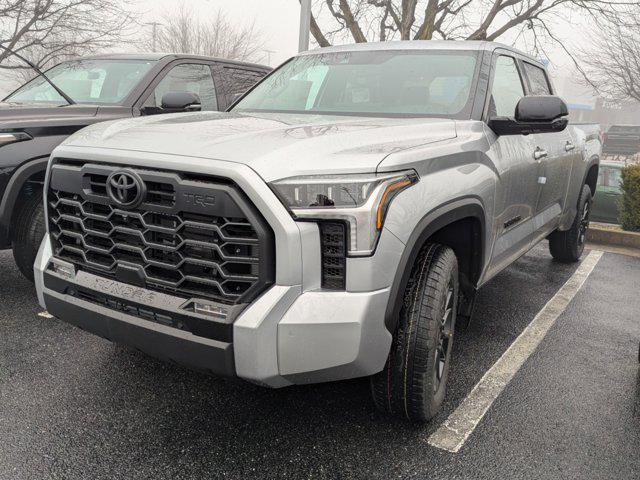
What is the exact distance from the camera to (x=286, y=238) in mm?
1929

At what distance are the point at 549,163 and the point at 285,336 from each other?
2.82 m

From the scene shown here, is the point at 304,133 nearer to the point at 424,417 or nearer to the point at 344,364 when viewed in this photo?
the point at 344,364

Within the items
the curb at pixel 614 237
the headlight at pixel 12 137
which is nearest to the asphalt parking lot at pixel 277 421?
the headlight at pixel 12 137

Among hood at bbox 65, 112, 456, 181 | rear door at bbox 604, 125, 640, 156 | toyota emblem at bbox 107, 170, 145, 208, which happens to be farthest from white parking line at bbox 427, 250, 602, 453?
rear door at bbox 604, 125, 640, 156

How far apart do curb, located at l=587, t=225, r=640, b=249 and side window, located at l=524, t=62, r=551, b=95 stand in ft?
11.3

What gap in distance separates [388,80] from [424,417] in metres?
2.03

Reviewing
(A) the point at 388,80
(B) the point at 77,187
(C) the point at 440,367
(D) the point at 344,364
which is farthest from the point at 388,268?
(A) the point at 388,80

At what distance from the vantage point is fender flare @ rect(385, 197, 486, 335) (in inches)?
83.8

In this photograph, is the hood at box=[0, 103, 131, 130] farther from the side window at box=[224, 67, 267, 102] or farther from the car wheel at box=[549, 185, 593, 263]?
the car wheel at box=[549, 185, 593, 263]

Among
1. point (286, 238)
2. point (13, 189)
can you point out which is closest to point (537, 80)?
point (286, 238)

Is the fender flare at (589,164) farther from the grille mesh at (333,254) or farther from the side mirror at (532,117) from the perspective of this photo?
the grille mesh at (333,254)

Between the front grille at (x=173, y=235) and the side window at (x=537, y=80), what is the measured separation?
314 cm

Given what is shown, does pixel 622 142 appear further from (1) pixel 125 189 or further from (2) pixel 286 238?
(1) pixel 125 189

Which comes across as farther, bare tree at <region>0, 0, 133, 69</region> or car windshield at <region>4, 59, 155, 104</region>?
bare tree at <region>0, 0, 133, 69</region>
